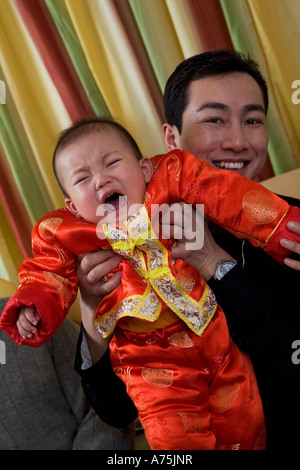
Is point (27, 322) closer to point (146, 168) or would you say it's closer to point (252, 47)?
point (146, 168)

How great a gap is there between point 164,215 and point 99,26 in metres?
1.19

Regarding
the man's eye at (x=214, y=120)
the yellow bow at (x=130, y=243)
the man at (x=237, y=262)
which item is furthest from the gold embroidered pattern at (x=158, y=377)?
the man's eye at (x=214, y=120)

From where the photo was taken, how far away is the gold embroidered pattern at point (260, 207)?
4.10 feet

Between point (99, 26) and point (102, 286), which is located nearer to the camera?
point (102, 286)

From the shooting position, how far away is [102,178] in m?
1.30

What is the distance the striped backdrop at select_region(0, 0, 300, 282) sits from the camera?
2.14m

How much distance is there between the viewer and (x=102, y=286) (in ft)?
4.56

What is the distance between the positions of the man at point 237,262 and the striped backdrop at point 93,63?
1.53 feet

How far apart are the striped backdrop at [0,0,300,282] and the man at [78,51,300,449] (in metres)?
0.47

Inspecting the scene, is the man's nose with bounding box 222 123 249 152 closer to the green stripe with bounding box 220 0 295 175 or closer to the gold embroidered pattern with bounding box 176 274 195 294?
the gold embroidered pattern with bounding box 176 274 195 294

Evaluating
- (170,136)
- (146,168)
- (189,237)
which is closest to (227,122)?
(170,136)
